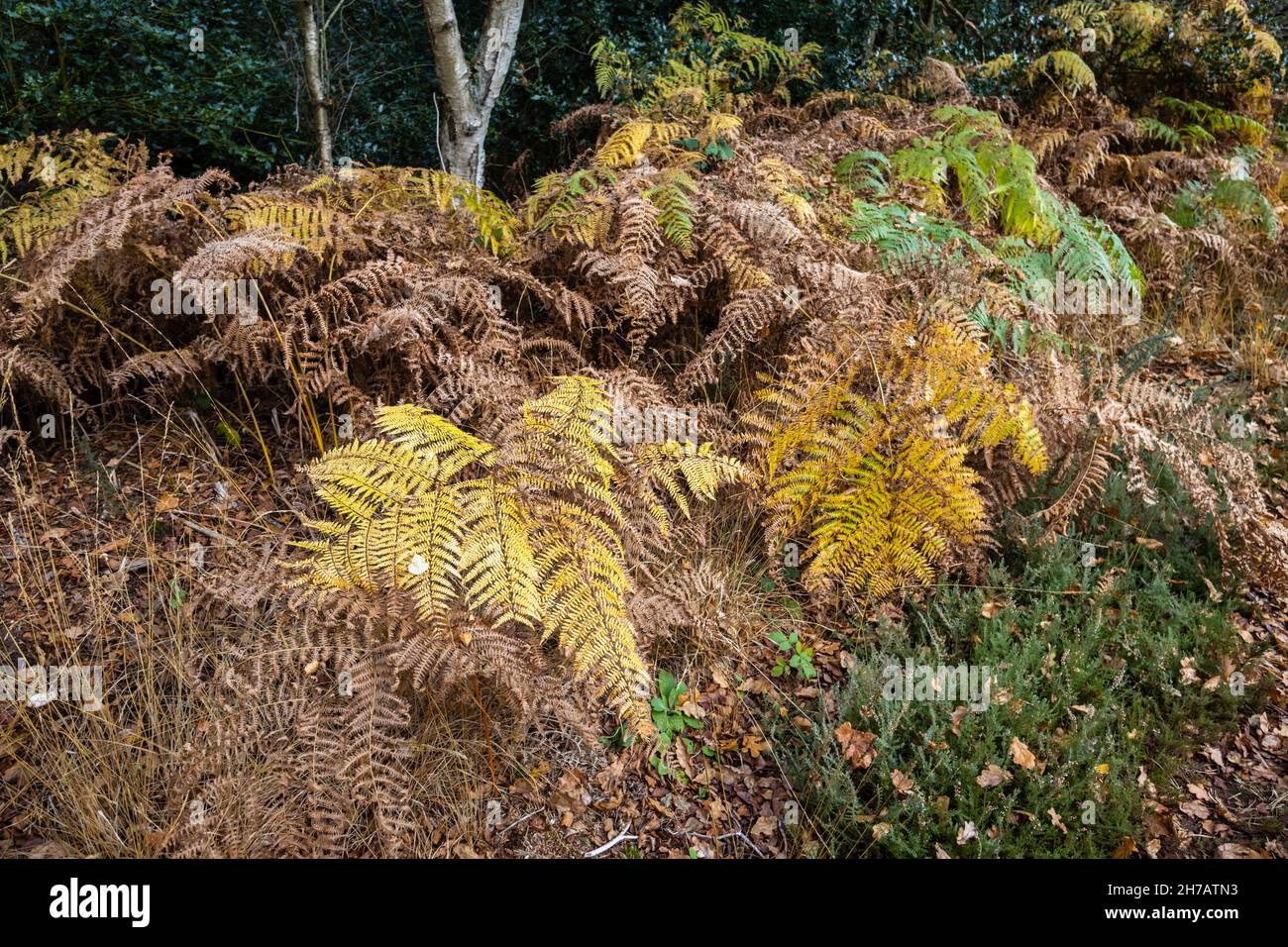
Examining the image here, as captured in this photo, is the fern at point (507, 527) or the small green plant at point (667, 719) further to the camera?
the small green plant at point (667, 719)

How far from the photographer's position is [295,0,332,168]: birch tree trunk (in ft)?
13.8

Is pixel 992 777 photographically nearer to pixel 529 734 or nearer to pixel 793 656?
pixel 793 656

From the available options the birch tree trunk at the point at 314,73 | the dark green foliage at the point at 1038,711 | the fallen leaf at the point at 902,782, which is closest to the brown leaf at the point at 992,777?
the dark green foliage at the point at 1038,711

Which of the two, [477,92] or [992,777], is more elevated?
[477,92]

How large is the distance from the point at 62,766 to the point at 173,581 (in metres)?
0.66

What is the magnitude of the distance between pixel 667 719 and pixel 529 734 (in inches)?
18.3

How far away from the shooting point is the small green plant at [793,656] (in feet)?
10.0

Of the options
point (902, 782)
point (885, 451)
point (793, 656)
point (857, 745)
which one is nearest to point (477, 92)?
point (885, 451)

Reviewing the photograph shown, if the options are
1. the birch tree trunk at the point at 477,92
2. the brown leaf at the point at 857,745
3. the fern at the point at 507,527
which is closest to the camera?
the fern at the point at 507,527

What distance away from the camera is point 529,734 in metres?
2.72

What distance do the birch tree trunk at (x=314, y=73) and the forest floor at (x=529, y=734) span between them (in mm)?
1769

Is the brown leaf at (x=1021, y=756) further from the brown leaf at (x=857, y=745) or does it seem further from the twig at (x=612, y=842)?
the twig at (x=612, y=842)

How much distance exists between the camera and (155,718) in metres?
2.48

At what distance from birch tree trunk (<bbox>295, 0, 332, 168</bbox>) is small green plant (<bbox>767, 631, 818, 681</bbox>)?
3045 millimetres
